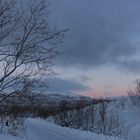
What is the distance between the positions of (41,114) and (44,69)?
58620 millimetres

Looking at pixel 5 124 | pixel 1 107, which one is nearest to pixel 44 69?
pixel 1 107

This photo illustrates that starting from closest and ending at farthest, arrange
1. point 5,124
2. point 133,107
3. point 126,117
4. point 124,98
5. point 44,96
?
point 44,96
point 5,124
point 126,117
point 133,107
point 124,98

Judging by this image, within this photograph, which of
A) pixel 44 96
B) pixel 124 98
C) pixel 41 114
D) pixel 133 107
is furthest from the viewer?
pixel 41 114

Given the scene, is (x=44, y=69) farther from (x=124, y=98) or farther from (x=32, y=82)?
(x=124, y=98)

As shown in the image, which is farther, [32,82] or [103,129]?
[103,129]

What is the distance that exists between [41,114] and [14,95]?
5790 centimetres

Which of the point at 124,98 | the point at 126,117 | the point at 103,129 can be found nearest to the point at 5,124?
the point at 103,129

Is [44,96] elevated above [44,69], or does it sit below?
below

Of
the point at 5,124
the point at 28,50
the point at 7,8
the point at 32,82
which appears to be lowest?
the point at 5,124

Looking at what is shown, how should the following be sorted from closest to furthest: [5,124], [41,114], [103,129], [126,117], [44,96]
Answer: [44,96], [5,124], [103,129], [126,117], [41,114]

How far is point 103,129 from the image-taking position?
Answer: 39.4 meters

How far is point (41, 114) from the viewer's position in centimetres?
7894

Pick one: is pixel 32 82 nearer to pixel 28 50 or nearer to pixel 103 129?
pixel 28 50

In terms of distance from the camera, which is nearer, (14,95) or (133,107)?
(14,95)
